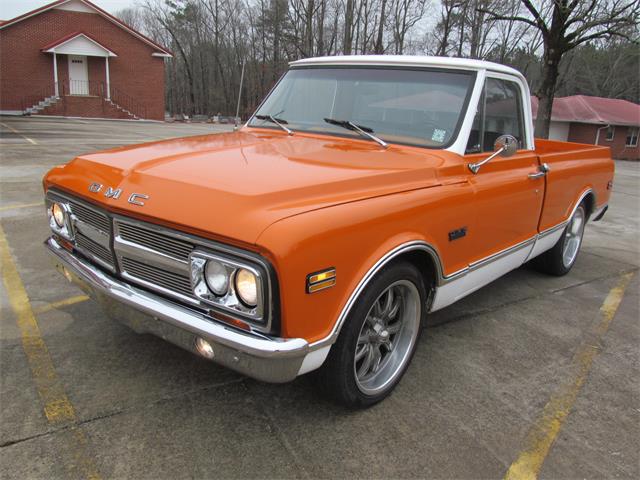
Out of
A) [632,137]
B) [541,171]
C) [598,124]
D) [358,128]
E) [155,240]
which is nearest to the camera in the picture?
[155,240]

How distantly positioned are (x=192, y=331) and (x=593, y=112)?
3720 cm

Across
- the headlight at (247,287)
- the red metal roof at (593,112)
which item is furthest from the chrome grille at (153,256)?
the red metal roof at (593,112)

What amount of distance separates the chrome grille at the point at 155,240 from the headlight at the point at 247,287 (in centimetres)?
29

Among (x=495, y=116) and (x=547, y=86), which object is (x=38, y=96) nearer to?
(x=547, y=86)

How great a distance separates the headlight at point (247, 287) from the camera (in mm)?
2125

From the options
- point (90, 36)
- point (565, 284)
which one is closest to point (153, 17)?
point (90, 36)

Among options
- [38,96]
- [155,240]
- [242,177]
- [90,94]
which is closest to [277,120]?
[242,177]

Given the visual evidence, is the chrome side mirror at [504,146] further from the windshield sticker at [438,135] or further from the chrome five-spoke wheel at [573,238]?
the chrome five-spoke wheel at [573,238]

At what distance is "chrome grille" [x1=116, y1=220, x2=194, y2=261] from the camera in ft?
7.57

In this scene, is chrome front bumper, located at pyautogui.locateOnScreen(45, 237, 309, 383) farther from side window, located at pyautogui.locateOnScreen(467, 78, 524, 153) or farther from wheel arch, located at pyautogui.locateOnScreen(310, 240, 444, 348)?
side window, located at pyautogui.locateOnScreen(467, 78, 524, 153)

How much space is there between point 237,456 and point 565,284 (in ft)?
13.6

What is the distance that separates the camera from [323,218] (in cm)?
228

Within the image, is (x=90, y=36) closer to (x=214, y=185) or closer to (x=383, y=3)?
(x=383, y=3)

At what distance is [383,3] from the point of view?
38594mm
